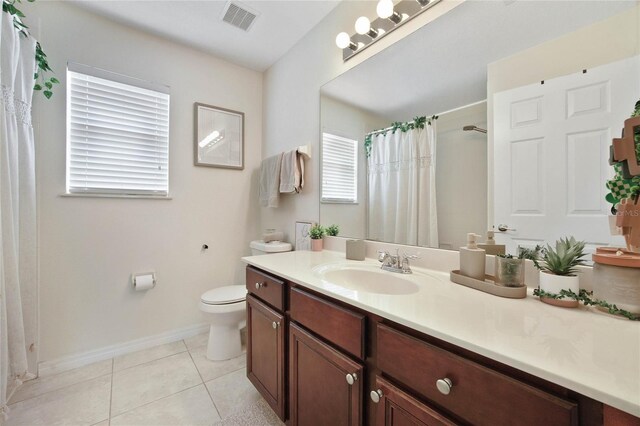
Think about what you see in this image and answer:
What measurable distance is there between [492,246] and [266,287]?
41.0 inches

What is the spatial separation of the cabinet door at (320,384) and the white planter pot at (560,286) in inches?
24.7

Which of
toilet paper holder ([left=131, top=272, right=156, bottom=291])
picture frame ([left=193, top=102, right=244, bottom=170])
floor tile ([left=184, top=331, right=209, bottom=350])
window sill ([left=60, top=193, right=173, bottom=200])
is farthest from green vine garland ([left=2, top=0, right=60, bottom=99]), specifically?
floor tile ([left=184, top=331, right=209, bottom=350])

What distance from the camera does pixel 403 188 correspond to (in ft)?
4.52

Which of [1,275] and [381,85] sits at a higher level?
[381,85]

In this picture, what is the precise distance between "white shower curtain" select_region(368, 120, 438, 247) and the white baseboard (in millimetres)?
1861

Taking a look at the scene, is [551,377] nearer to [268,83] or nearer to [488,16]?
[488,16]

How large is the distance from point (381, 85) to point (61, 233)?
2.35m

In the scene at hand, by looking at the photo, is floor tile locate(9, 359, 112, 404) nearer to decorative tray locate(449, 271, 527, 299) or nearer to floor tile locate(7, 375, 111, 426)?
floor tile locate(7, 375, 111, 426)

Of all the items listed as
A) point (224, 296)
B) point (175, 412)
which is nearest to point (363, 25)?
point (224, 296)

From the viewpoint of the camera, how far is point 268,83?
254cm

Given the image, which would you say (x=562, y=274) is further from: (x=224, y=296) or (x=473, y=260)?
(x=224, y=296)

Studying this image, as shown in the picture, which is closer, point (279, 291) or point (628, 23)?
point (628, 23)

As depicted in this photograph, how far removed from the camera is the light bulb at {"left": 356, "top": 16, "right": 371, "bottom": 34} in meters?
1.49

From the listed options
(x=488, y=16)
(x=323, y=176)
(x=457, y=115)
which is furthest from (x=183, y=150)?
(x=488, y=16)
